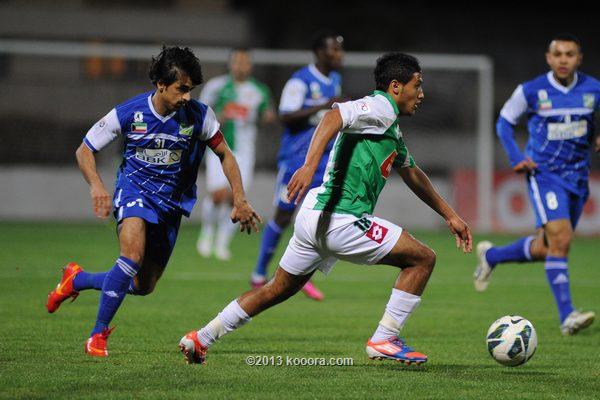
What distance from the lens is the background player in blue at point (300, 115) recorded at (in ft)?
Answer: 32.9

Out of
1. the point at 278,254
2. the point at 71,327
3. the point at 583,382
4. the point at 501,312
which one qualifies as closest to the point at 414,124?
the point at 278,254

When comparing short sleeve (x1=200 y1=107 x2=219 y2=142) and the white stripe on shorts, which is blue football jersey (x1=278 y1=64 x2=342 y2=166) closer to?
the white stripe on shorts

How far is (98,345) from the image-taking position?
250 inches

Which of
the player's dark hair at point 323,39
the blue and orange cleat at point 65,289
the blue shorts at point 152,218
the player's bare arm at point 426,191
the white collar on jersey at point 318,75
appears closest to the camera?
the player's bare arm at point 426,191

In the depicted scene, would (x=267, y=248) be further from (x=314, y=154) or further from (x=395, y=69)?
(x=314, y=154)

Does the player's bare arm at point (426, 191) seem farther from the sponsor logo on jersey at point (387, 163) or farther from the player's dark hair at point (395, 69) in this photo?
the player's dark hair at point (395, 69)

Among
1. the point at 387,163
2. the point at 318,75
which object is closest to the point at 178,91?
the point at 387,163

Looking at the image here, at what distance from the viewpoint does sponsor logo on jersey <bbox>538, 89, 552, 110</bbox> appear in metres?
8.59

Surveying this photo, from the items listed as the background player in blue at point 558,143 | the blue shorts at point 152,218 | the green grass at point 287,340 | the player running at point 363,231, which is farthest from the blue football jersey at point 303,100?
the player running at point 363,231

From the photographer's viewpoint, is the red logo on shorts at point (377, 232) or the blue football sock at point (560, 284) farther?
the blue football sock at point (560, 284)

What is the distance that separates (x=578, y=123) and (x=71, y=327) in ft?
14.3

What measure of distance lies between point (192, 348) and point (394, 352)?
3.80 ft

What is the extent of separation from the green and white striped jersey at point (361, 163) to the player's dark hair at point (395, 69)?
0.10 m

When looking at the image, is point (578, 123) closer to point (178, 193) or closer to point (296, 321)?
point (296, 321)
